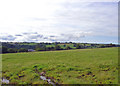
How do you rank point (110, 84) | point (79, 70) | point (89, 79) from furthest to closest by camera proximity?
point (79, 70), point (89, 79), point (110, 84)

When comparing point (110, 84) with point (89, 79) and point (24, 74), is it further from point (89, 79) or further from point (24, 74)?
point (24, 74)

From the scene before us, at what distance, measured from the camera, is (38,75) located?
1045 cm

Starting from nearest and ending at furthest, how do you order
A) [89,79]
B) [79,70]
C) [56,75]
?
[89,79], [56,75], [79,70]

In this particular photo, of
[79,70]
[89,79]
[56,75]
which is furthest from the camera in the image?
[79,70]

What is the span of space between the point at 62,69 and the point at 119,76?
5486 mm

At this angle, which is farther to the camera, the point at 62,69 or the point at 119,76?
the point at 62,69

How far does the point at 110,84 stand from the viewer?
9008 millimetres

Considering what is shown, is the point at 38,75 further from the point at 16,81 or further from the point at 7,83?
the point at 7,83

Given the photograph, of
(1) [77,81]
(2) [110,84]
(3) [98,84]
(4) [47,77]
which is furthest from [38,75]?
(2) [110,84]

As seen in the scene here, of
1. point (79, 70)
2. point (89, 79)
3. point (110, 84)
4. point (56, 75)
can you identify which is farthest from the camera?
point (79, 70)

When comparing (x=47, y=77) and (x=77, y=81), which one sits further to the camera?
(x=47, y=77)

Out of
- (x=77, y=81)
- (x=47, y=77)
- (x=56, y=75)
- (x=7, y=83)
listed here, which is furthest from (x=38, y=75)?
(x=77, y=81)

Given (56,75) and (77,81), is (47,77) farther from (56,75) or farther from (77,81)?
(77,81)

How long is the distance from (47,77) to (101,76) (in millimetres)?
4973
